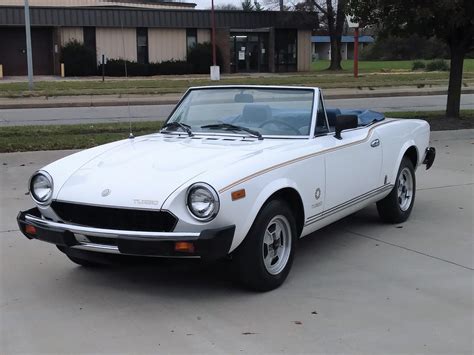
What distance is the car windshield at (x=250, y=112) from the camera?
17.2 feet

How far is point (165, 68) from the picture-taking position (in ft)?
132

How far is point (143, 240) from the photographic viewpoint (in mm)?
3896

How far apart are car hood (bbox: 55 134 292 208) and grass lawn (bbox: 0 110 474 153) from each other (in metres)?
6.34

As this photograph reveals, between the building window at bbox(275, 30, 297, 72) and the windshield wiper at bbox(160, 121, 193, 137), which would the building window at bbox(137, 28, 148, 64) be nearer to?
the building window at bbox(275, 30, 297, 72)

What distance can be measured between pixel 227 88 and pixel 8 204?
10.3 ft

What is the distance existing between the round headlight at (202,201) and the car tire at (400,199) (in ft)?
9.15

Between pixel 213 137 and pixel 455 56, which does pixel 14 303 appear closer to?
pixel 213 137

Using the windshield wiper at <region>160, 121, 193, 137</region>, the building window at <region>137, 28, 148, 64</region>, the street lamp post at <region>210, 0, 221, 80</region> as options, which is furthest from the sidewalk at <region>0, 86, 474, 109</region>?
the building window at <region>137, 28, 148, 64</region>

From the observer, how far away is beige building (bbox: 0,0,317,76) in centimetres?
3825

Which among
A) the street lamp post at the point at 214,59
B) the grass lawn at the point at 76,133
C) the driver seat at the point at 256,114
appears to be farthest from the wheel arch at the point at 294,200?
the street lamp post at the point at 214,59

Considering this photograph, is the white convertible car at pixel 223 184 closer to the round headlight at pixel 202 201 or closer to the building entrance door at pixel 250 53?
the round headlight at pixel 202 201

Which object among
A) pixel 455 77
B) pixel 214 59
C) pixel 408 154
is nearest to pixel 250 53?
pixel 214 59

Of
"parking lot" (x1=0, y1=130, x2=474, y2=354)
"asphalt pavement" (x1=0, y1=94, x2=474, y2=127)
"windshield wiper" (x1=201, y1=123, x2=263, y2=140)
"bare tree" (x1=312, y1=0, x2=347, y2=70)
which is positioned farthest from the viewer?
"bare tree" (x1=312, y1=0, x2=347, y2=70)

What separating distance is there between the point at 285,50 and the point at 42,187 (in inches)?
1631
